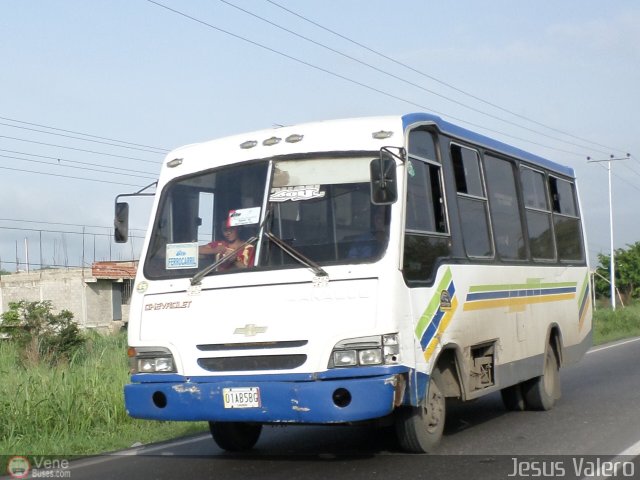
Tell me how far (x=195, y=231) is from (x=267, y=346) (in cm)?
146

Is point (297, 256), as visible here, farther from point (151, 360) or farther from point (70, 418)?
point (70, 418)

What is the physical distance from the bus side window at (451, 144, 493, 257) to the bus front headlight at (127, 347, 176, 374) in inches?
122

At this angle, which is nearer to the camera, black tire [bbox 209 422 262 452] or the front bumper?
the front bumper

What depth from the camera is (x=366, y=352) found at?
7.54 m

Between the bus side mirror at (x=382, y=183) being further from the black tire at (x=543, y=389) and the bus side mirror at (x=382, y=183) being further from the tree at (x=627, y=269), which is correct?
the tree at (x=627, y=269)

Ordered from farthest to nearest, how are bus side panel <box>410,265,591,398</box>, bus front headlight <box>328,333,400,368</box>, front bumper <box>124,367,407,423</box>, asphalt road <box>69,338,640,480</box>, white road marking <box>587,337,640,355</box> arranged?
white road marking <box>587,337,640,355</box> < bus side panel <box>410,265,591,398</box> < asphalt road <box>69,338,640,480</box> < bus front headlight <box>328,333,400,368</box> < front bumper <box>124,367,407,423</box>

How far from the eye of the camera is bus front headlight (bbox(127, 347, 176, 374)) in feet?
26.7

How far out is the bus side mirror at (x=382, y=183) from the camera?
770cm

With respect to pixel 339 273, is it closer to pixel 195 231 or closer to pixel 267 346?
pixel 267 346

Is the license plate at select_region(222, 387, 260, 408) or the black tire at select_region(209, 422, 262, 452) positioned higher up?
the license plate at select_region(222, 387, 260, 408)

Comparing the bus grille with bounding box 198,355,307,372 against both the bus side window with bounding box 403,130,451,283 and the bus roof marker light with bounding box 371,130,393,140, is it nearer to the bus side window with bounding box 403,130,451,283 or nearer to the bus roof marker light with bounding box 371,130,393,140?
the bus side window with bounding box 403,130,451,283

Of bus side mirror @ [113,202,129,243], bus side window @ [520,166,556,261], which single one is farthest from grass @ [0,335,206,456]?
bus side window @ [520,166,556,261]

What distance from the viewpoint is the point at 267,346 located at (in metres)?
7.78

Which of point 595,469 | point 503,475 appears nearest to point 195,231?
point 503,475
